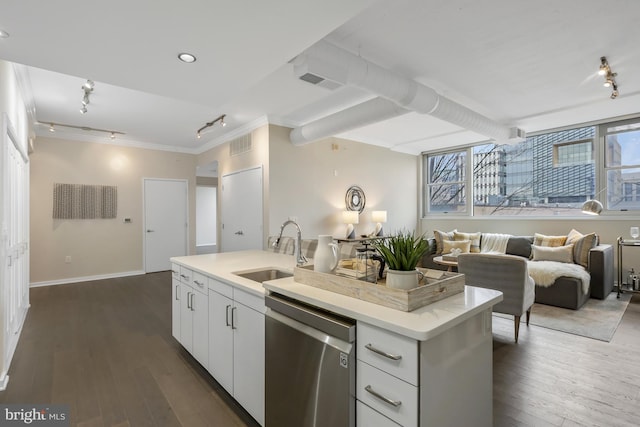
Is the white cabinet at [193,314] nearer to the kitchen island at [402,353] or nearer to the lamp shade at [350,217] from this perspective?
the kitchen island at [402,353]

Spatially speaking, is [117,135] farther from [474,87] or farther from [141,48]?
[474,87]

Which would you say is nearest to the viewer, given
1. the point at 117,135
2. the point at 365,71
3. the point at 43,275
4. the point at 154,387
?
the point at 154,387

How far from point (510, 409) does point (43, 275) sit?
681 cm

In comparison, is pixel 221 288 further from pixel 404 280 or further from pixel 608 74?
pixel 608 74

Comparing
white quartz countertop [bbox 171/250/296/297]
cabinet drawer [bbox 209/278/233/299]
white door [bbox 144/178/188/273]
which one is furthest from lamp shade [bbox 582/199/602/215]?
white door [bbox 144/178/188/273]

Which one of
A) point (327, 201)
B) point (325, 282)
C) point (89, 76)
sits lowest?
point (325, 282)

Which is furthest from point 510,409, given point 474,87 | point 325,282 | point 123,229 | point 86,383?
point 123,229

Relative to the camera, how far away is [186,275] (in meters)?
2.62

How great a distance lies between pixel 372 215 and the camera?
20.3ft

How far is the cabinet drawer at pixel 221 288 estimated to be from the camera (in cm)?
200

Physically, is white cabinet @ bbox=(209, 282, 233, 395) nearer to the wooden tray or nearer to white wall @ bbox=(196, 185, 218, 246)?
the wooden tray

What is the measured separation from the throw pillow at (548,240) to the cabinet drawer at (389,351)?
5233mm

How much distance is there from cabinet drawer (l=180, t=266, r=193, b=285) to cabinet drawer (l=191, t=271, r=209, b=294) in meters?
0.07

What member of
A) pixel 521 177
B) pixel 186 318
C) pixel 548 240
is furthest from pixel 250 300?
pixel 521 177
